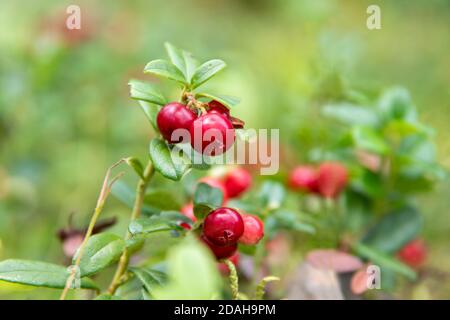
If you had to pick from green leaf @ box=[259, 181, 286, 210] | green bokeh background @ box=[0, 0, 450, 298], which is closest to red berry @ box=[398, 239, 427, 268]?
green bokeh background @ box=[0, 0, 450, 298]

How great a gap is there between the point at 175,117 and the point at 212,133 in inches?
2.2

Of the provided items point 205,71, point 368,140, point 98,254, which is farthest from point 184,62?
point 368,140

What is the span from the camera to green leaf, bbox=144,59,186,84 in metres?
0.84

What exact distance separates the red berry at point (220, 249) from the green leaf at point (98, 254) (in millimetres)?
117

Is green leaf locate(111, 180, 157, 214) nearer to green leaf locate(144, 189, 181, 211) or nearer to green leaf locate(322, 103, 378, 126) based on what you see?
green leaf locate(144, 189, 181, 211)

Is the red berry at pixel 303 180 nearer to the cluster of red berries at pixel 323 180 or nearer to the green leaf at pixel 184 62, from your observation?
the cluster of red berries at pixel 323 180

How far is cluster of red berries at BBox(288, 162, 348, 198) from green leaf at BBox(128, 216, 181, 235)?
0.50m

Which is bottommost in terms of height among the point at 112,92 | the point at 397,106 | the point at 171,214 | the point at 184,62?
the point at 171,214

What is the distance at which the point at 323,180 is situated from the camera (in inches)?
52.8

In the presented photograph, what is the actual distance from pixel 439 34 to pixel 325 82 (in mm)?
1553

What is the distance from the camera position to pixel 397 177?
1360 millimetres

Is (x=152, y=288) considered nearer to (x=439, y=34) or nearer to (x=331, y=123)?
(x=331, y=123)

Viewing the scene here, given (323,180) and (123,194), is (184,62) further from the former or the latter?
(323,180)

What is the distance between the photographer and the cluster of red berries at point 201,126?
806mm
